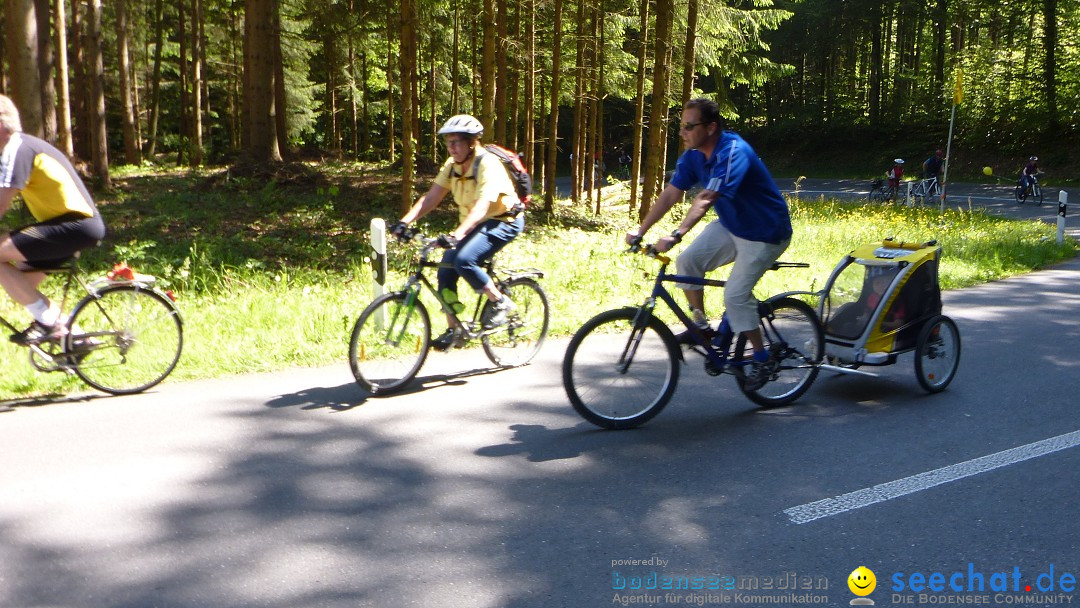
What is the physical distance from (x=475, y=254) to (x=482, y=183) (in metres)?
0.57

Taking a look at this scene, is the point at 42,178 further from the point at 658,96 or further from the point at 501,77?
the point at 658,96

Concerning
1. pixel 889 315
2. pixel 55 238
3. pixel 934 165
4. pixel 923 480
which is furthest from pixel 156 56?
pixel 923 480

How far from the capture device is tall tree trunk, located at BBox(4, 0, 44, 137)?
13039mm

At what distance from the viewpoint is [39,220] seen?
6016 mm

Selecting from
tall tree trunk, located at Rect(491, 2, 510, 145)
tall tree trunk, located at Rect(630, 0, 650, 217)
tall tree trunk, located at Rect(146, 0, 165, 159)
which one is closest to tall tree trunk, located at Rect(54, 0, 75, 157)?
tall tree trunk, located at Rect(491, 2, 510, 145)

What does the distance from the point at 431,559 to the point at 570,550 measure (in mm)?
641

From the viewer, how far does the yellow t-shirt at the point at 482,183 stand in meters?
6.79

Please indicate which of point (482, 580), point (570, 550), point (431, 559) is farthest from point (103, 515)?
point (570, 550)

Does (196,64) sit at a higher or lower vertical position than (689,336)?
higher

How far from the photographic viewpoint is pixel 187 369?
7.00m

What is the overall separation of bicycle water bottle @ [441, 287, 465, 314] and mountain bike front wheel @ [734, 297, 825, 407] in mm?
2247

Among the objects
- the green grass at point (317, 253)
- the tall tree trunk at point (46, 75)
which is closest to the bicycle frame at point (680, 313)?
the green grass at point (317, 253)

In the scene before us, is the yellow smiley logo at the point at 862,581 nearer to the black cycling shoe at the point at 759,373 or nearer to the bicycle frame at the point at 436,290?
the black cycling shoe at the point at 759,373

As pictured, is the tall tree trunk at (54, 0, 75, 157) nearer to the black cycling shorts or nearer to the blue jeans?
the black cycling shorts
